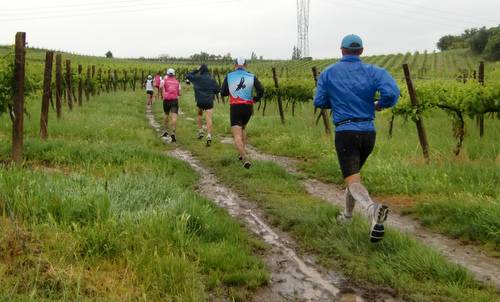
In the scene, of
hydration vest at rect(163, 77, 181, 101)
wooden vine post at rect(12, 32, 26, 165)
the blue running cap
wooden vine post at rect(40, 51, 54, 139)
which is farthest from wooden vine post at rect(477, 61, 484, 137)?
wooden vine post at rect(40, 51, 54, 139)

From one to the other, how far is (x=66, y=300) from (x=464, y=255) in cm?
397

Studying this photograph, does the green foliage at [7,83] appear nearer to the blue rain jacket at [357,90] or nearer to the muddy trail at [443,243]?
the muddy trail at [443,243]

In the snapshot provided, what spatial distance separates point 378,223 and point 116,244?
8.31ft

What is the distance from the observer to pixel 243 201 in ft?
24.1

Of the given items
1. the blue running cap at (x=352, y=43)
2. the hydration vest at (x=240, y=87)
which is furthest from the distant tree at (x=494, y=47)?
the blue running cap at (x=352, y=43)

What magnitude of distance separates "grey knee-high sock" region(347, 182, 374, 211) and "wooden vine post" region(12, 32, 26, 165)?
5017 millimetres

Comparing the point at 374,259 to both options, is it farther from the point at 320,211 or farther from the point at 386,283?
the point at 320,211

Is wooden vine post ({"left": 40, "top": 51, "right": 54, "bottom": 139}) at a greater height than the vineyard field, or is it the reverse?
wooden vine post ({"left": 40, "top": 51, "right": 54, "bottom": 139})

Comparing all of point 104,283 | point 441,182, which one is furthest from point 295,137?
point 104,283

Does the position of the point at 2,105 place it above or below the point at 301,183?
above

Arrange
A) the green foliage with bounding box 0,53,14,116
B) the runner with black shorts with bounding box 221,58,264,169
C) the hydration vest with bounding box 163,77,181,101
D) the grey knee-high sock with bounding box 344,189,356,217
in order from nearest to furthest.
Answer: the grey knee-high sock with bounding box 344,189,356,217, the green foliage with bounding box 0,53,14,116, the runner with black shorts with bounding box 221,58,264,169, the hydration vest with bounding box 163,77,181,101

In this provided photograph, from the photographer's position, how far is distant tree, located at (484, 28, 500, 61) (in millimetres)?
61000

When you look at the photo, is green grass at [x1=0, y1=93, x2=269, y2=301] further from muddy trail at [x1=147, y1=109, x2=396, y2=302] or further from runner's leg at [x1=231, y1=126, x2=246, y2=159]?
runner's leg at [x1=231, y1=126, x2=246, y2=159]

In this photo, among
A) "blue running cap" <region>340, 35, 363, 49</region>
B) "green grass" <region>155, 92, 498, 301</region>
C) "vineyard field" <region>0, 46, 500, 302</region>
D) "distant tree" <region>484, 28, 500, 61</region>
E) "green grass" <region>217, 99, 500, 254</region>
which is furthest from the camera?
"distant tree" <region>484, 28, 500, 61</region>
